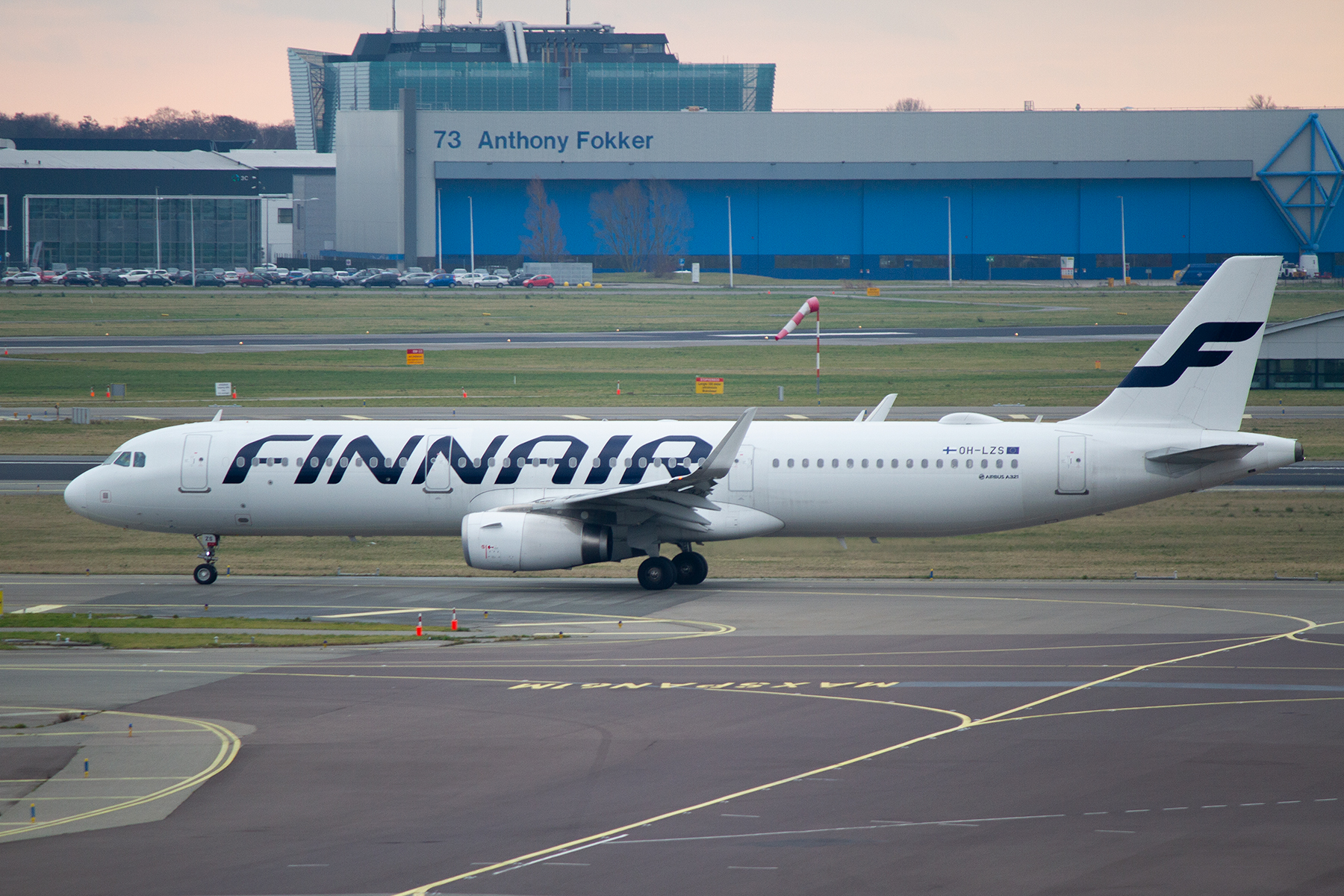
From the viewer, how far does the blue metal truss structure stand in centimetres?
15225

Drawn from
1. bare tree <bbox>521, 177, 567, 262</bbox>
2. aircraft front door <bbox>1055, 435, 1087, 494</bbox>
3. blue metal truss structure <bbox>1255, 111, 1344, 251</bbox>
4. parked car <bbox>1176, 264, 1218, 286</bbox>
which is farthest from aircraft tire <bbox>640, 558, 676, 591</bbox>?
blue metal truss structure <bbox>1255, 111, 1344, 251</bbox>

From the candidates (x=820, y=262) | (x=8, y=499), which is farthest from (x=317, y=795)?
(x=820, y=262)

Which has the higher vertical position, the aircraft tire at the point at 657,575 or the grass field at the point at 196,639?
the aircraft tire at the point at 657,575

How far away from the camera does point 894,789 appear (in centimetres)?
1808

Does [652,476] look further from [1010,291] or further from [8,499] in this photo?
[1010,291]

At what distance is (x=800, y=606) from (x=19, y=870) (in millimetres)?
20888

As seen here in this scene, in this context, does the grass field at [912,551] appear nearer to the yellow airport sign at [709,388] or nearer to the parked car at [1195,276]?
the yellow airport sign at [709,388]

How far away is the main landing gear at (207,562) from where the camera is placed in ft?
121

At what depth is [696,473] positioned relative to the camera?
3356 centimetres

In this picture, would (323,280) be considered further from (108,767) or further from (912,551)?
(108,767)

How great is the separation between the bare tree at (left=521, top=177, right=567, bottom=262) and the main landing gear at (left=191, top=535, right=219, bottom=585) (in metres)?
125

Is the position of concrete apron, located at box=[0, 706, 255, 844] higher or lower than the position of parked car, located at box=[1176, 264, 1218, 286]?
lower

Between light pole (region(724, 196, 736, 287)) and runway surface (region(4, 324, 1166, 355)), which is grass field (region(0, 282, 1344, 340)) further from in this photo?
light pole (region(724, 196, 736, 287))

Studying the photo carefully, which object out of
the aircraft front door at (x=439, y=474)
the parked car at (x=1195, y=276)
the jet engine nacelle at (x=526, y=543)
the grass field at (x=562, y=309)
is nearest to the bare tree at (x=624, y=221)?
the grass field at (x=562, y=309)
